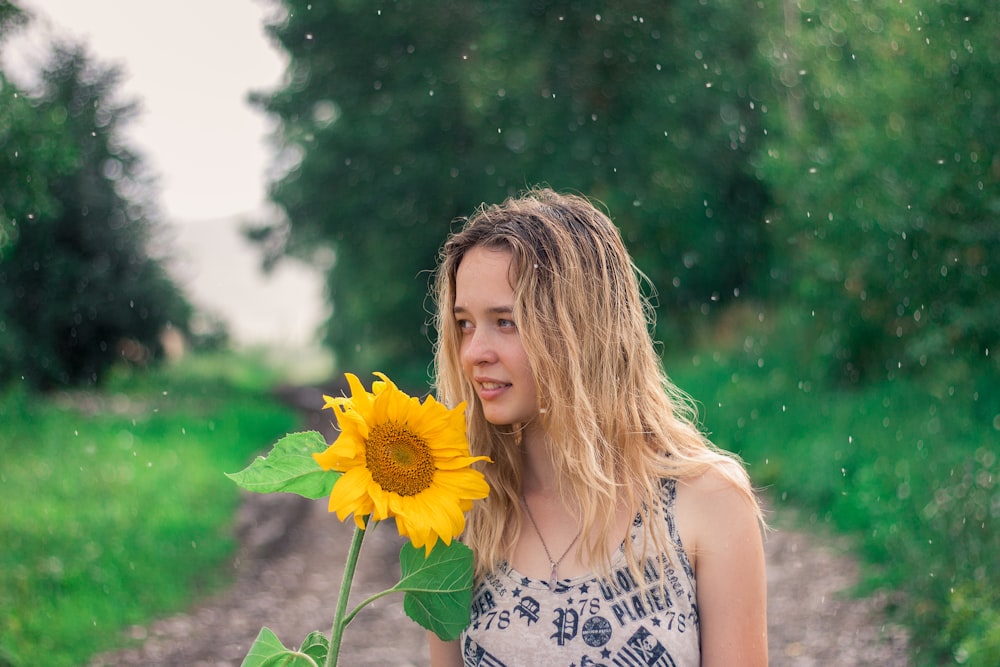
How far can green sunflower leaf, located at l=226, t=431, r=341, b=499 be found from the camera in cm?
137

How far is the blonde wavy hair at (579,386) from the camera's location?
1.78m

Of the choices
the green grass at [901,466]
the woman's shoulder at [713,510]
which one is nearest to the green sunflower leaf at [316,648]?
the woman's shoulder at [713,510]

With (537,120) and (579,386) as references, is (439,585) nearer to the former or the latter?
(579,386)

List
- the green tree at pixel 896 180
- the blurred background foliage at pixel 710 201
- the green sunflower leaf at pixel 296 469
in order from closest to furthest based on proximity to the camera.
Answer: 1. the green sunflower leaf at pixel 296 469
2. the blurred background foliage at pixel 710 201
3. the green tree at pixel 896 180

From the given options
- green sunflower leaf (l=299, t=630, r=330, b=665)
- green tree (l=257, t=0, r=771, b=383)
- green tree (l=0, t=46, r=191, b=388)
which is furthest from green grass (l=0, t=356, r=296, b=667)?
green tree (l=257, t=0, r=771, b=383)

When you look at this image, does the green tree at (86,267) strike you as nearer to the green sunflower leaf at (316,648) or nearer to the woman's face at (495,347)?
the woman's face at (495,347)

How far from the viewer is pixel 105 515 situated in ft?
22.3

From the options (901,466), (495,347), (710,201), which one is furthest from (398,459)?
(710,201)

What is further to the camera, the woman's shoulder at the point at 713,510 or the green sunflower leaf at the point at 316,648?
the woman's shoulder at the point at 713,510

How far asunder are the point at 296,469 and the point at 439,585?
26cm

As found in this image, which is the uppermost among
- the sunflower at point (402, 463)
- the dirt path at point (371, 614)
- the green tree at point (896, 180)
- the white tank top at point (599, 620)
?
the green tree at point (896, 180)

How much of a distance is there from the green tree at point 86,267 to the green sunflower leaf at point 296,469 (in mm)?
11433

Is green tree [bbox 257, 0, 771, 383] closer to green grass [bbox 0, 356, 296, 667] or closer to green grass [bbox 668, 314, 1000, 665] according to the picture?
green grass [bbox 668, 314, 1000, 665]

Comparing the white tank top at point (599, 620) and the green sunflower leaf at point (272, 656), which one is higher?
the green sunflower leaf at point (272, 656)
